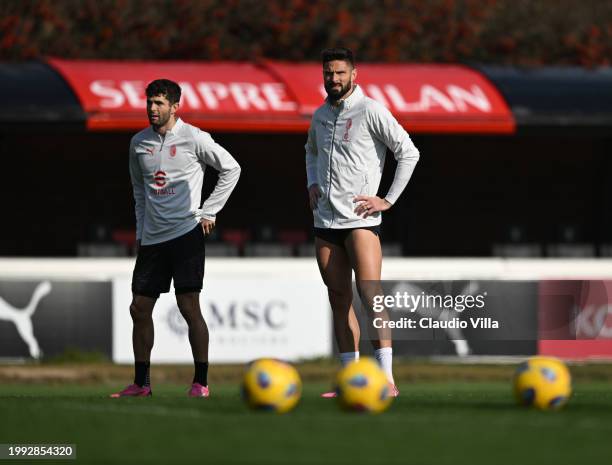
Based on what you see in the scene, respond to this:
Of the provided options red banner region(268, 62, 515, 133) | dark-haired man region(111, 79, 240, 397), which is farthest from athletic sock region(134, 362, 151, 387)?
red banner region(268, 62, 515, 133)


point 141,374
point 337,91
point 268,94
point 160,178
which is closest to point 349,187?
point 337,91

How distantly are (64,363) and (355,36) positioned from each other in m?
8.62

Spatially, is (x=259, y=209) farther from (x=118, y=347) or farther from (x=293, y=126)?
(x=118, y=347)

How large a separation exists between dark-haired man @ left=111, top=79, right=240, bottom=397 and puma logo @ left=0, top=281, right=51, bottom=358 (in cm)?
744

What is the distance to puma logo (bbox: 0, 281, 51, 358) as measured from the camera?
18500 millimetres

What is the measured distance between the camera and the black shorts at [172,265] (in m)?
11.2

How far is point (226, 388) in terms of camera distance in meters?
16.7

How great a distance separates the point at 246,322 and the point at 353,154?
8519 millimetres

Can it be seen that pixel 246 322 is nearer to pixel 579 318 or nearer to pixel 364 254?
pixel 579 318

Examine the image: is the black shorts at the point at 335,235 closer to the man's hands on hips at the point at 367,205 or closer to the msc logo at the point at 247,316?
the man's hands on hips at the point at 367,205

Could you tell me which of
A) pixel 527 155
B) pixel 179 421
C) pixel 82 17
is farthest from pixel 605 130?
pixel 179 421

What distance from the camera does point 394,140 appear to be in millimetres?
10773

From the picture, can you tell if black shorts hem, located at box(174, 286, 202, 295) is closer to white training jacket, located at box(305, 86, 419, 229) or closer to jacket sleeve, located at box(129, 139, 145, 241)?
jacket sleeve, located at box(129, 139, 145, 241)

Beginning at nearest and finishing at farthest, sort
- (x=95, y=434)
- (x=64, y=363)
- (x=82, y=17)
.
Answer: (x=95, y=434)
(x=64, y=363)
(x=82, y=17)
